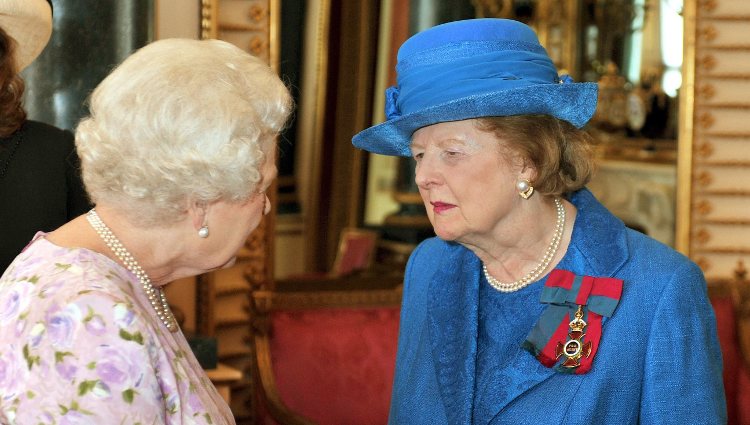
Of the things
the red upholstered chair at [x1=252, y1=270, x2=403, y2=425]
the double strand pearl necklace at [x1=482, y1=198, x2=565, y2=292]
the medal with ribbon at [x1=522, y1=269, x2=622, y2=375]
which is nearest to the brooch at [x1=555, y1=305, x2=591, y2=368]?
the medal with ribbon at [x1=522, y1=269, x2=622, y2=375]

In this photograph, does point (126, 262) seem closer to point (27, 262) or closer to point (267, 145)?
point (27, 262)

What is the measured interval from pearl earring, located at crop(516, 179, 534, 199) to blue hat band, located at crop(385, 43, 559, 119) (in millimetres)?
207

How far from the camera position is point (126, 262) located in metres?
1.63

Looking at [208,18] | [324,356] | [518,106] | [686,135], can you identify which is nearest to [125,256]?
[518,106]

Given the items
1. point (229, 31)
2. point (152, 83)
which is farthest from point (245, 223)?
point (229, 31)

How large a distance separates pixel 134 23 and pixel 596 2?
4.92m

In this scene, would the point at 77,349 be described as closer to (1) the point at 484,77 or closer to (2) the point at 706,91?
(1) the point at 484,77

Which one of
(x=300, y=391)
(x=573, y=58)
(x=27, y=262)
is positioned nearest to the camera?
(x=27, y=262)

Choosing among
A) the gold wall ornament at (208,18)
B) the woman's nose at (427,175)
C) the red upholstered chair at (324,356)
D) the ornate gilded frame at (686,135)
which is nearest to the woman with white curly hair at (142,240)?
the woman's nose at (427,175)

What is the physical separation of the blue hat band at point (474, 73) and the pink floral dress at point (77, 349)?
0.78 meters

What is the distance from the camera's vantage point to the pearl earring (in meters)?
2.12

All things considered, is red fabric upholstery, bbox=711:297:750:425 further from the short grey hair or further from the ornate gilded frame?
the short grey hair

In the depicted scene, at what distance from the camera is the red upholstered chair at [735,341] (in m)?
3.71

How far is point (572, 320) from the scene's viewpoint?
208 cm
